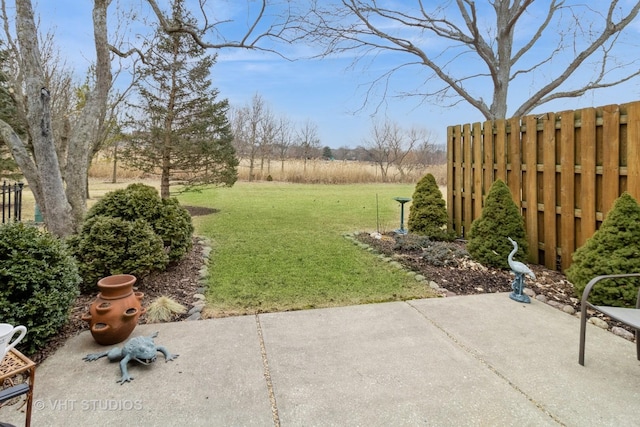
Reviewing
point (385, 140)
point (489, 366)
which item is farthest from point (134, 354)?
point (385, 140)

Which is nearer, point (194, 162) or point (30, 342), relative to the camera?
point (30, 342)

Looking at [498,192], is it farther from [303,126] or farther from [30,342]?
[303,126]

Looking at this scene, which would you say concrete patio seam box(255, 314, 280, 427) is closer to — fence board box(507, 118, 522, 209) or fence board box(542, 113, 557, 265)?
fence board box(542, 113, 557, 265)

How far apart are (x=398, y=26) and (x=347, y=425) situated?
28.5 ft

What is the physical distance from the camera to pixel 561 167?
160 inches

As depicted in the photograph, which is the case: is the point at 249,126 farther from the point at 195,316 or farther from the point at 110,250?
the point at 195,316

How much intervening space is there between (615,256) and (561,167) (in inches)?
54.9

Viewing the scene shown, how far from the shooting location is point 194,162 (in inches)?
383

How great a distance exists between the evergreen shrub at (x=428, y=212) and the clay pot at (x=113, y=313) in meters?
4.53

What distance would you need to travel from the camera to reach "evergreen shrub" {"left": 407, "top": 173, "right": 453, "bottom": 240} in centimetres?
595

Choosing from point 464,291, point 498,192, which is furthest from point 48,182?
point 498,192

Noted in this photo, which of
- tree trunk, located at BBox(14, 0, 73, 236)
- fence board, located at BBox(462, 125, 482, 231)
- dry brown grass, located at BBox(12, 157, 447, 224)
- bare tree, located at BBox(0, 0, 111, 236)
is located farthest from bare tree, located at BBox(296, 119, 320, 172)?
tree trunk, located at BBox(14, 0, 73, 236)

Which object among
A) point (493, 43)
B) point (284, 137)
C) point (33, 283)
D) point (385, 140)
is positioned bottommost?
point (33, 283)

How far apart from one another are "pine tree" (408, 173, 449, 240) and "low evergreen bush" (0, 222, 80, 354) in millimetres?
4883
